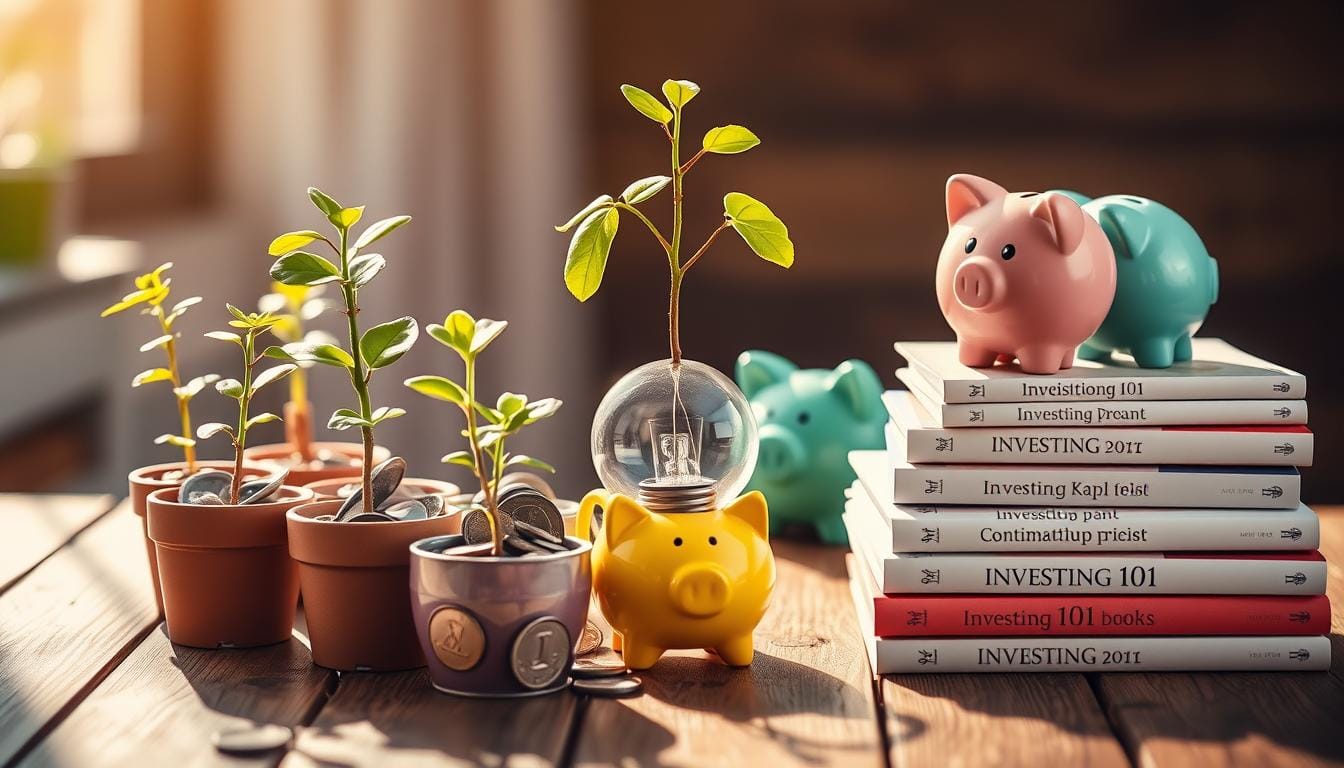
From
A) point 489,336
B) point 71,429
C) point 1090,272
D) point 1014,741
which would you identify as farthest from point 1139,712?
point 71,429

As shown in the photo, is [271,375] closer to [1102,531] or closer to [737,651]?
[737,651]

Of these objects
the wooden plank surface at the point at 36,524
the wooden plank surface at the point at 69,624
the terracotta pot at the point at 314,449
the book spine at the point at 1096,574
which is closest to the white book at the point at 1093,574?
the book spine at the point at 1096,574

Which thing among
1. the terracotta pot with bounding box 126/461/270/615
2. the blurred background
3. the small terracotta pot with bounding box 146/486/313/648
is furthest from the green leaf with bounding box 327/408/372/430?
the blurred background

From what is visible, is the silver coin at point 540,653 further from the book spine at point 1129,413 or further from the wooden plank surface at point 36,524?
the wooden plank surface at point 36,524

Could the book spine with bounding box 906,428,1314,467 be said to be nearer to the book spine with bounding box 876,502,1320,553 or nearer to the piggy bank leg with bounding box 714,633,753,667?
the book spine with bounding box 876,502,1320,553

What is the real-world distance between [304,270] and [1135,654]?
587 mm

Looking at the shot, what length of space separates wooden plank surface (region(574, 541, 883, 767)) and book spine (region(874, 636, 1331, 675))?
0.18 ft

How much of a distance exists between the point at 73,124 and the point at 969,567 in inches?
79.6

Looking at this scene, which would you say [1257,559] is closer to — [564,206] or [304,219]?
[564,206]

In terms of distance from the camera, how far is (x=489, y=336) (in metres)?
0.85

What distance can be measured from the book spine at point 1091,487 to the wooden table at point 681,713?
11 cm

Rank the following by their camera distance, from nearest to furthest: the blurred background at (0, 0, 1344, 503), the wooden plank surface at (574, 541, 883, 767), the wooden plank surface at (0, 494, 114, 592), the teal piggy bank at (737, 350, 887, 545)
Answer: the wooden plank surface at (574, 541, 883, 767) < the wooden plank surface at (0, 494, 114, 592) < the teal piggy bank at (737, 350, 887, 545) < the blurred background at (0, 0, 1344, 503)

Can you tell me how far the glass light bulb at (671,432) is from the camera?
3.23ft

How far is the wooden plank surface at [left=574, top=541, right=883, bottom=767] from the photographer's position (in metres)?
0.78
